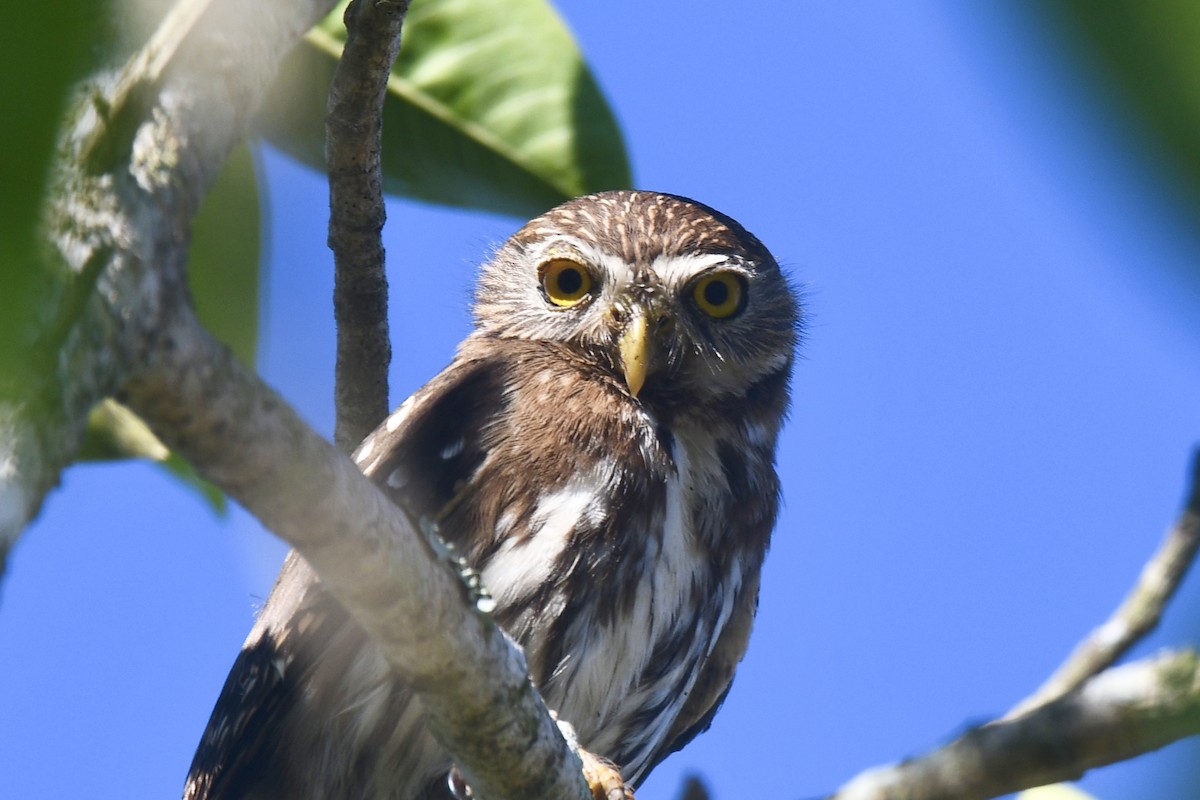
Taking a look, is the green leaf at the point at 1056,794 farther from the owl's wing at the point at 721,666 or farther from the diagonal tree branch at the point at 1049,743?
the owl's wing at the point at 721,666

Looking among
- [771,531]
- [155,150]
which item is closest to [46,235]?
[155,150]

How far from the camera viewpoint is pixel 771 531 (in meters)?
3.82

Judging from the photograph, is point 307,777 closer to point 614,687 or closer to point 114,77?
point 614,687

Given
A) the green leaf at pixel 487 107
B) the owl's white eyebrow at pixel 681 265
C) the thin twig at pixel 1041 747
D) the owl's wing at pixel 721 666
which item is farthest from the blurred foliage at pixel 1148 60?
the owl's white eyebrow at pixel 681 265

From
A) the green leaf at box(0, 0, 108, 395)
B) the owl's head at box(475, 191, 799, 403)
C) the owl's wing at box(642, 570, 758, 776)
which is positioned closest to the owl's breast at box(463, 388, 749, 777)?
the owl's wing at box(642, 570, 758, 776)

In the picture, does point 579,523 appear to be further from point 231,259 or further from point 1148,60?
point 1148,60

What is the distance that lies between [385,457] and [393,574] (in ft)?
5.29

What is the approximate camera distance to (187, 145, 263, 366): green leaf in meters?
2.31

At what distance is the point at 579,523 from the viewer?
311 cm

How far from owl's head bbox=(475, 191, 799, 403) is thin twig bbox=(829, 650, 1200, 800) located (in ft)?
6.01

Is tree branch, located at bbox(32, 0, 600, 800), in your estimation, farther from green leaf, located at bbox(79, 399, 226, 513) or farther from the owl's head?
the owl's head

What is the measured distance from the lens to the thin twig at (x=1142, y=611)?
2.18m

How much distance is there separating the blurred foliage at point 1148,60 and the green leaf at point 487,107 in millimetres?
3142

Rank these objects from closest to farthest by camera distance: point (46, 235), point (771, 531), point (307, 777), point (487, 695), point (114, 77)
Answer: point (46, 235), point (114, 77), point (487, 695), point (307, 777), point (771, 531)
